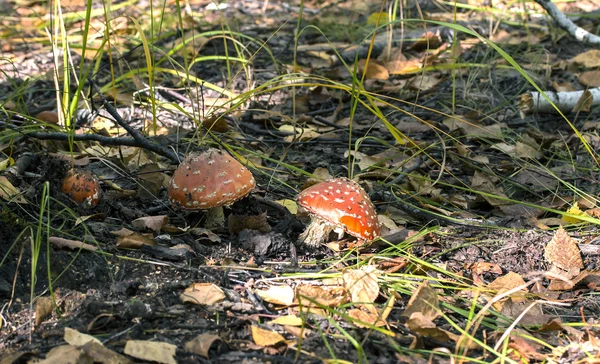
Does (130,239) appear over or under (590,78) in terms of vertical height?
over

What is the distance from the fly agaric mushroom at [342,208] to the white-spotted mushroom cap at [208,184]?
0.89 ft

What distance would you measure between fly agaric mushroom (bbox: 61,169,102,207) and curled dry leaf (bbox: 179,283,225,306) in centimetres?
77

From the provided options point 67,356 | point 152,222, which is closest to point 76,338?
point 67,356

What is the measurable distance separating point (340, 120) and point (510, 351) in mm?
2448

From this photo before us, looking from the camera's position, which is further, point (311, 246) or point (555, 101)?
point (555, 101)

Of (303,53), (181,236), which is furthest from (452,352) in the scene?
(303,53)

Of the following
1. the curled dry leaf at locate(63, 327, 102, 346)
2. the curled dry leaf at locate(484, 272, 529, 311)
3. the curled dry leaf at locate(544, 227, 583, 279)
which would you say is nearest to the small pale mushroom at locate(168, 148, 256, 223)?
the curled dry leaf at locate(63, 327, 102, 346)

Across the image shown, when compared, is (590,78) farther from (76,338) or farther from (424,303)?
(76,338)

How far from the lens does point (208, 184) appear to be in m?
2.84

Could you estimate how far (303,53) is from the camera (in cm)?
557

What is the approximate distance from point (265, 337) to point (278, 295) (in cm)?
27

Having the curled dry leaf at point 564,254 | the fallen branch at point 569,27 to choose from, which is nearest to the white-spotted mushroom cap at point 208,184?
the curled dry leaf at point 564,254

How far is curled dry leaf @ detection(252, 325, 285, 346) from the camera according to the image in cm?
215

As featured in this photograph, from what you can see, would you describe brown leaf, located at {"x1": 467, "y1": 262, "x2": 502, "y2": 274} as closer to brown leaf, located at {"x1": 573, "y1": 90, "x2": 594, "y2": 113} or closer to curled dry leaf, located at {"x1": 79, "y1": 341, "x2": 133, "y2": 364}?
curled dry leaf, located at {"x1": 79, "y1": 341, "x2": 133, "y2": 364}
